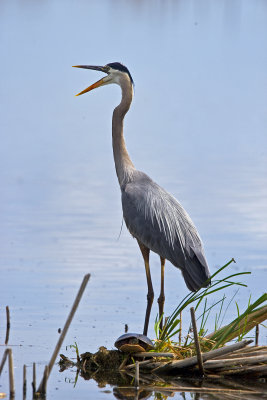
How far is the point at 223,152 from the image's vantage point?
18453 millimetres

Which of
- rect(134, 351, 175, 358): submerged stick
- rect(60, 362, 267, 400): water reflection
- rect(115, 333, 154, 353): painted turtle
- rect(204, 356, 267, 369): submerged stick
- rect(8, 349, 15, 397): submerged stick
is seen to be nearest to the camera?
rect(8, 349, 15, 397): submerged stick

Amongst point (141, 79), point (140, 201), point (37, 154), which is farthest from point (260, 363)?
point (141, 79)

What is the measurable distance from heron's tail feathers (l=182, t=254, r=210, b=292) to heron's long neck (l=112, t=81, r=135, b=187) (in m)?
1.23

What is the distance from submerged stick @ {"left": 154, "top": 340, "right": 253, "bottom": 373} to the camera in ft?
21.2

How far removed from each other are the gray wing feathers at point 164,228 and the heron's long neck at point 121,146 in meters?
0.26

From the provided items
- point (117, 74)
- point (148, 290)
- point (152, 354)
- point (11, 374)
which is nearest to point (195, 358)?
point (152, 354)

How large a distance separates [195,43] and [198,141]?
756 inches

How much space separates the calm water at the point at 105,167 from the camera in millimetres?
8961

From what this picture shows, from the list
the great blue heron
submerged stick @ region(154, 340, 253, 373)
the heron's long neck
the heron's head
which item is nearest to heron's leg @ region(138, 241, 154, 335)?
the great blue heron

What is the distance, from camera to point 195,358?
6.66 meters

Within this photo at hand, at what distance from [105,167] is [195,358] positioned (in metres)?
10.0

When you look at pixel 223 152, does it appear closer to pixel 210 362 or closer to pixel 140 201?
pixel 140 201

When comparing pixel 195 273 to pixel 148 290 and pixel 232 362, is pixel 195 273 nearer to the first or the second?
pixel 148 290

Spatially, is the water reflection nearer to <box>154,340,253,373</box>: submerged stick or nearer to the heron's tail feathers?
<box>154,340,253,373</box>: submerged stick
